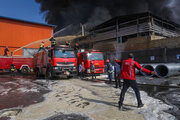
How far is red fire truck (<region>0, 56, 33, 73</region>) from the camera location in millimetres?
16703

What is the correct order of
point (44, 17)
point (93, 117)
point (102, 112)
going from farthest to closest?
point (44, 17) → point (102, 112) → point (93, 117)

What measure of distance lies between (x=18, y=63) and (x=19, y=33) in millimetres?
5445

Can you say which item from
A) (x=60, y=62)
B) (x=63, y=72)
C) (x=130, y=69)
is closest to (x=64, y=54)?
(x=60, y=62)

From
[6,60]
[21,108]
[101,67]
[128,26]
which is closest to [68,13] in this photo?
[128,26]

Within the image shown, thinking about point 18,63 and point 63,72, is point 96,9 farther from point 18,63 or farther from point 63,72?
point 63,72

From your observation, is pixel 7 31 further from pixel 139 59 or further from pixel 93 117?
pixel 93 117

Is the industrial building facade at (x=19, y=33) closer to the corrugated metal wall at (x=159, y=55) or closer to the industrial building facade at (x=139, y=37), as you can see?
the industrial building facade at (x=139, y=37)

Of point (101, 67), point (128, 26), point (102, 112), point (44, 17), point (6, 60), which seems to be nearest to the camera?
point (102, 112)

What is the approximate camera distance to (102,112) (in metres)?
4.14

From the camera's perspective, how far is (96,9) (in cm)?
4434

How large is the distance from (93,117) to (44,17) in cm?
5932

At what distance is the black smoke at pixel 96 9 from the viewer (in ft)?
112

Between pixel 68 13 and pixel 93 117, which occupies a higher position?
pixel 68 13

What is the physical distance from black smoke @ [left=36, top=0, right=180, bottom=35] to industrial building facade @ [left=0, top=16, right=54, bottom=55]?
2042 cm
